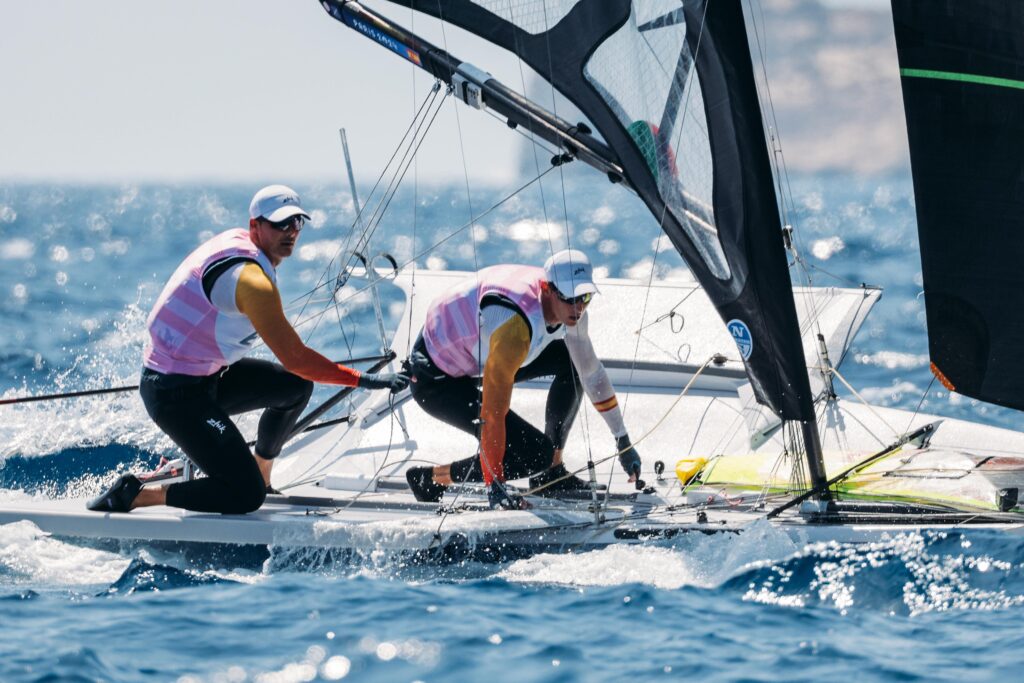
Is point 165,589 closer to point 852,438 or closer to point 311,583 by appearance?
point 311,583

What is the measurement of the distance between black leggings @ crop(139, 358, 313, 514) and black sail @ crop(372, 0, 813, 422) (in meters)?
1.43

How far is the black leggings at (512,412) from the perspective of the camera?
484 cm

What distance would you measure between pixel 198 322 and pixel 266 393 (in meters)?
0.45

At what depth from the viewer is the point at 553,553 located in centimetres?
446

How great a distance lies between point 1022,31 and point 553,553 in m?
2.28

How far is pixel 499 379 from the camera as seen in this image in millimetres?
4535

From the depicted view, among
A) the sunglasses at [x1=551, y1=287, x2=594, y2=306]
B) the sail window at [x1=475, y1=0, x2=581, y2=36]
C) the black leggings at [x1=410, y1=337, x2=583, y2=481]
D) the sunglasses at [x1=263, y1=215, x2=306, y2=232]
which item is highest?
the sail window at [x1=475, y1=0, x2=581, y2=36]

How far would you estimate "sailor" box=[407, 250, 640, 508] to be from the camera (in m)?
4.57

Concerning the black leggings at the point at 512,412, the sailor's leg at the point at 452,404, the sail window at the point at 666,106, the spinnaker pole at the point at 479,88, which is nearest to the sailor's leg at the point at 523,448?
the black leggings at the point at 512,412

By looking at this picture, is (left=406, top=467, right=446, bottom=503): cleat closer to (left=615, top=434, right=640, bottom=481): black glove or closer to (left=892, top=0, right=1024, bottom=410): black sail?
(left=615, top=434, right=640, bottom=481): black glove

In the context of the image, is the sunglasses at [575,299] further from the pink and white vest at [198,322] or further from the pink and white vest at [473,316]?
the pink and white vest at [198,322]

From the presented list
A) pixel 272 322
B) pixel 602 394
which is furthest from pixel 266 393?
pixel 602 394

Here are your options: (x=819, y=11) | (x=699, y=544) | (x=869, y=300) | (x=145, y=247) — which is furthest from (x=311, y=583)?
(x=819, y=11)

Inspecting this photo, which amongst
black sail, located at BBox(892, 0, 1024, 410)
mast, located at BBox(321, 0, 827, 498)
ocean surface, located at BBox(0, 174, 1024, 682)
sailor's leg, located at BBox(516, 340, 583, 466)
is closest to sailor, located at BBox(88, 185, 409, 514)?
ocean surface, located at BBox(0, 174, 1024, 682)
